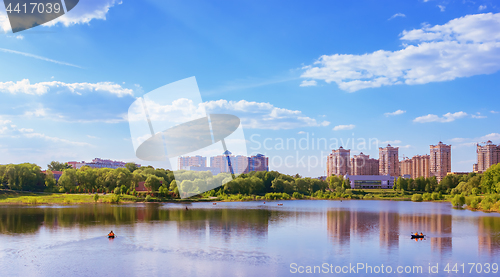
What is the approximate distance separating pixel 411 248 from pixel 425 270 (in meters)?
4.34

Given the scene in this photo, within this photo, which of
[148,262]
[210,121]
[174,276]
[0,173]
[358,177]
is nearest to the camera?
[174,276]

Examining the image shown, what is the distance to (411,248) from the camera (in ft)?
60.7

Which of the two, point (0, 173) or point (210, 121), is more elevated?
point (210, 121)

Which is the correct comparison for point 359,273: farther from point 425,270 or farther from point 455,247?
point 455,247

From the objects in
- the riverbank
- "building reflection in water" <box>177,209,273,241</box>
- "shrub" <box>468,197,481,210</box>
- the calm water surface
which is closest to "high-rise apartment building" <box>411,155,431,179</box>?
"shrub" <box>468,197,481,210</box>

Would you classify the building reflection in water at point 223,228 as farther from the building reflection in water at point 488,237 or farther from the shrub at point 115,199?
the shrub at point 115,199

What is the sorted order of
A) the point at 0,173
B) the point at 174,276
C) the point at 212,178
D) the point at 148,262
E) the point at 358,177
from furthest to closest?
the point at 358,177, the point at 212,178, the point at 0,173, the point at 148,262, the point at 174,276

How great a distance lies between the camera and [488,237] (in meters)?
21.8

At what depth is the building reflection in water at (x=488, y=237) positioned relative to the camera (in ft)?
60.2

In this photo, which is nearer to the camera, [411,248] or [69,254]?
[69,254]

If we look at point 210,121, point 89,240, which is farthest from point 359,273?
point 89,240

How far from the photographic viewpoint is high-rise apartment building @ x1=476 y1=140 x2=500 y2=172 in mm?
102688

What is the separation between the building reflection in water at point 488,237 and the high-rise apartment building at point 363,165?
286 ft

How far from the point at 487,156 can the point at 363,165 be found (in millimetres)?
33033
